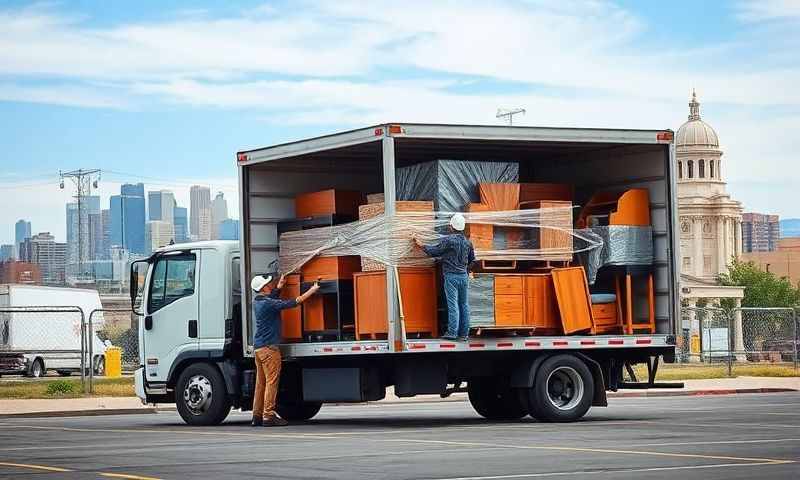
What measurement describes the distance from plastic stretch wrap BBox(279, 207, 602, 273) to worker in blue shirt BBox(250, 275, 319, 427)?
0.57 metres

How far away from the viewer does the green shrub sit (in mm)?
31422

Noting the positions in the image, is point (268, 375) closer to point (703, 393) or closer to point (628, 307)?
point (628, 307)

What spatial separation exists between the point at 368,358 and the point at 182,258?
3.66 meters

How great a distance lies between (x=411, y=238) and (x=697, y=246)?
162 meters

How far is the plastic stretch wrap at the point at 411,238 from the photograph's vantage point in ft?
63.4

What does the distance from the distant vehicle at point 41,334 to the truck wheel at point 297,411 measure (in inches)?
966

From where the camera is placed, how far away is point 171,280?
2202 cm

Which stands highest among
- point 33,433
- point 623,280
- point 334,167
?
point 334,167

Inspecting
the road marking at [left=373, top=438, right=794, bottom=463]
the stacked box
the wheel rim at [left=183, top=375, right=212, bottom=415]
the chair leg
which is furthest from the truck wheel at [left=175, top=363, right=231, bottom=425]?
the chair leg

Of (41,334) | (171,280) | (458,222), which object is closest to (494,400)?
(458,222)

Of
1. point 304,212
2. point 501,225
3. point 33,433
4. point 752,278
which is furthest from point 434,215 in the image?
point 752,278

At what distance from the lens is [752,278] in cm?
13875

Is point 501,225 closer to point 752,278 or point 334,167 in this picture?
point 334,167

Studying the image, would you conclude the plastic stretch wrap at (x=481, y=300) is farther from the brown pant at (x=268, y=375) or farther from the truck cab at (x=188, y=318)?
the truck cab at (x=188, y=318)
